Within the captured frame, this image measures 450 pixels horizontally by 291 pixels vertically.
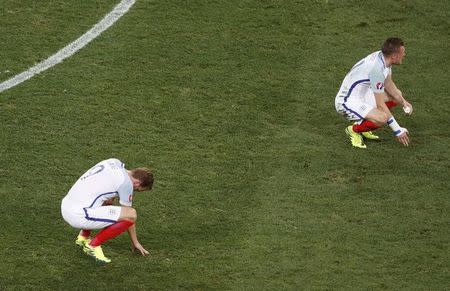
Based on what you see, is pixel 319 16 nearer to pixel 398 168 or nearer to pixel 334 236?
pixel 398 168

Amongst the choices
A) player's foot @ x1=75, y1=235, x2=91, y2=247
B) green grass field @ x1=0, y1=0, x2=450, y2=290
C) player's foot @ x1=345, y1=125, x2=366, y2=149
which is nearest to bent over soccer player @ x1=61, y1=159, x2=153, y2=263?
player's foot @ x1=75, y1=235, x2=91, y2=247

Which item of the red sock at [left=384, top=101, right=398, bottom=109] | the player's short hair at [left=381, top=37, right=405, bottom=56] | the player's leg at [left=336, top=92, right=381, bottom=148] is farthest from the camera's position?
the red sock at [left=384, top=101, right=398, bottom=109]

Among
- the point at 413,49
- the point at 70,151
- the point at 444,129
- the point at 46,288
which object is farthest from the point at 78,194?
the point at 413,49

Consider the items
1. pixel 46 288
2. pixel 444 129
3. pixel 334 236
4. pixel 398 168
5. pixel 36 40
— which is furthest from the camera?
pixel 36 40

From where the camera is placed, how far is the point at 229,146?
14.3 m

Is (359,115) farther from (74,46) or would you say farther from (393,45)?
(74,46)

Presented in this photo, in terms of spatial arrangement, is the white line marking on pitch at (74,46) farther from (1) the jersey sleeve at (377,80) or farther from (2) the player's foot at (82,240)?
(1) the jersey sleeve at (377,80)

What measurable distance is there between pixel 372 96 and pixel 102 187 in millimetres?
4419

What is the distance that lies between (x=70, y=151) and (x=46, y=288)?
3021mm

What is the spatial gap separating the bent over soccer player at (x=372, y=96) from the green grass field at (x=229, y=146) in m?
0.31

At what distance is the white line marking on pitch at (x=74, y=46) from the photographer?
1573cm

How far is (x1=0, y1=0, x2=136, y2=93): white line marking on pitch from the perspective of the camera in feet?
51.6

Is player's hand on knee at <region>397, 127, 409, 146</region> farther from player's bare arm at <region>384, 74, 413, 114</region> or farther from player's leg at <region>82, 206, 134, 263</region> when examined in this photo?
player's leg at <region>82, 206, 134, 263</region>

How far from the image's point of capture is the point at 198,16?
692 inches
